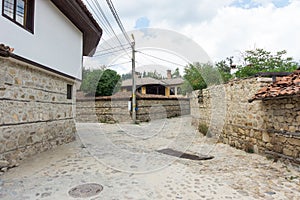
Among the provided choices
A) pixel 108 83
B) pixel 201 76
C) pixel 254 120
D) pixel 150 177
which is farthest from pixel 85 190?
pixel 201 76

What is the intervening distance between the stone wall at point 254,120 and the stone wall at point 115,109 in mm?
8217

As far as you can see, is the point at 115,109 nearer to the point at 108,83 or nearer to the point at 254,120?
the point at 108,83

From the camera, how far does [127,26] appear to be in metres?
10.2

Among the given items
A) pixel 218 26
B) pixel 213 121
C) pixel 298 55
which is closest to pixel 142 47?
pixel 218 26

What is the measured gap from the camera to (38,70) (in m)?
5.12

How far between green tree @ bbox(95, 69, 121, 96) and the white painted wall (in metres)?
12.8

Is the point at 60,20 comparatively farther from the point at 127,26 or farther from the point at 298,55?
A: the point at 298,55

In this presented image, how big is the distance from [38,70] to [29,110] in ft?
3.59

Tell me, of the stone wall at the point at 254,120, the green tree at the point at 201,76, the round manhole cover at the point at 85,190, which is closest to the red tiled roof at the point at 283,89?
the stone wall at the point at 254,120

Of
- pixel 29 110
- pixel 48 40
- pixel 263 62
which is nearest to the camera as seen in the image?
pixel 29 110

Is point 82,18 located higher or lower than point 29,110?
higher

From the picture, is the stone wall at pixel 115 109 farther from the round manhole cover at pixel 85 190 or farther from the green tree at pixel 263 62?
the round manhole cover at pixel 85 190

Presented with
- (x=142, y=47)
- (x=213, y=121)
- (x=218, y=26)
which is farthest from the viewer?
(x=142, y=47)

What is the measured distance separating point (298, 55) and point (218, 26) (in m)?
5.43
